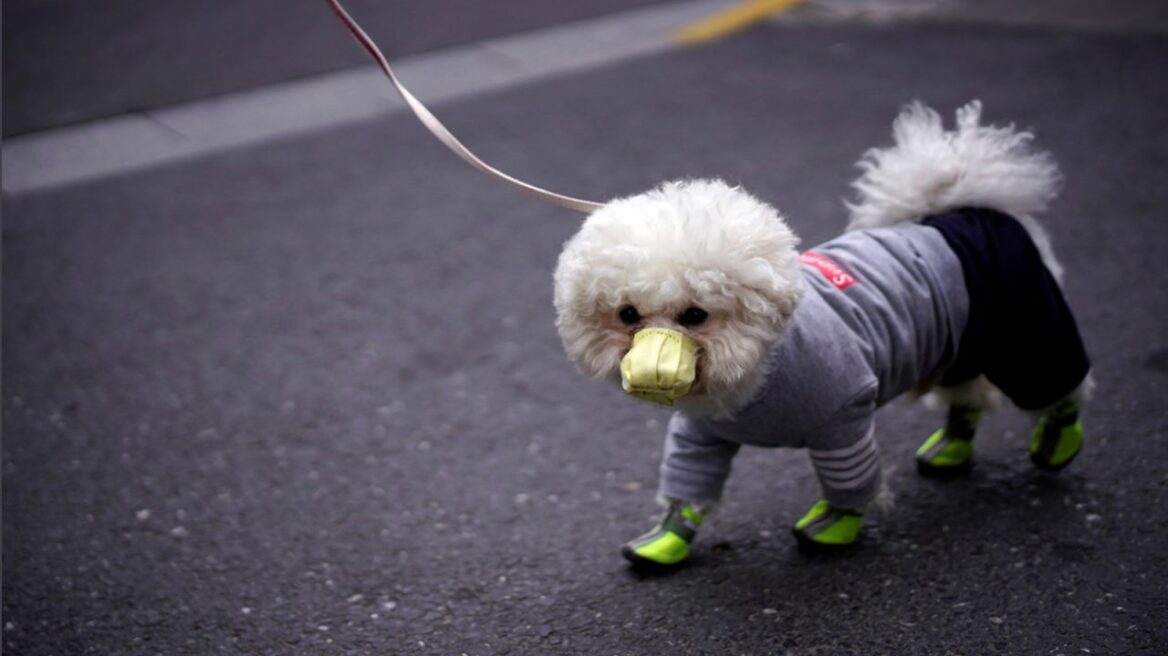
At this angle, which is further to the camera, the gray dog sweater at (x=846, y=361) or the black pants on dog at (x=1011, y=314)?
the black pants on dog at (x=1011, y=314)

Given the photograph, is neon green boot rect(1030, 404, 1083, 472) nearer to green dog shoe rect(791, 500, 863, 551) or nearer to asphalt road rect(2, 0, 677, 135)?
green dog shoe rect(791, 500, 863, 551)

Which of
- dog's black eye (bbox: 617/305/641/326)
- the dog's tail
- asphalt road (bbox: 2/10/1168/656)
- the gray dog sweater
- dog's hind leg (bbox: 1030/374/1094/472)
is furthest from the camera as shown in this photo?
dog's hind leg (bbox: 1030/374/1094/472)

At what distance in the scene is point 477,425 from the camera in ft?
12.3

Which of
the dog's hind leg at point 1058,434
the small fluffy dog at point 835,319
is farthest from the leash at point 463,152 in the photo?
the dog's hind leg at point 1058,434

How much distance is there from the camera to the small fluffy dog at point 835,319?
2305 millimetres

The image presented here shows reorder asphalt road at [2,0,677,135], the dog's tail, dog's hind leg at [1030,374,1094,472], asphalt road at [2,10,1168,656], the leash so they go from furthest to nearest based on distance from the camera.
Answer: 1. asphalt road at [2,0,677,135]
2. dog's hind leg at [1030,374,1094,472]
3. the dog's tail
4. asphalt road at [2,10,1168,656]
5. the leash

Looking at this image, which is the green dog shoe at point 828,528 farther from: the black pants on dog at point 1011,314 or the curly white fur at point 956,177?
the curly white fur at point 956,177

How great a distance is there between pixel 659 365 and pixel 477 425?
5.22 ft

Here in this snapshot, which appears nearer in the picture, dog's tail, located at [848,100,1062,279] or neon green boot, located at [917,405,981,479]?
dog's tail, located at [848,100,1062,279]

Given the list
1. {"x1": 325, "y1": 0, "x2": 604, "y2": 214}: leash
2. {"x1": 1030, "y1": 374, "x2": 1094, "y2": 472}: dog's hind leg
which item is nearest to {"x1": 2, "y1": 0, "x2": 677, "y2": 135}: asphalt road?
{"x1": 325, "y1": 0, "x2": 604, "y2": 214}: leash

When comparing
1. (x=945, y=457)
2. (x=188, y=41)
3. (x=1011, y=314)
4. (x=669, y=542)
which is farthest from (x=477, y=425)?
(x=188, y=41)

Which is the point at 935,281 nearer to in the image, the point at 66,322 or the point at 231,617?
the point at 231,617

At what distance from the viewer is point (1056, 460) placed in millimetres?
3094

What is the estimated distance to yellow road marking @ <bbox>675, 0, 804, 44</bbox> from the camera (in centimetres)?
746
